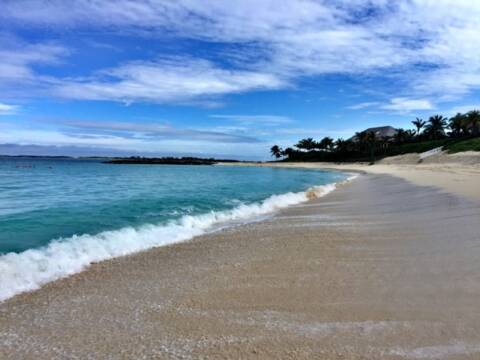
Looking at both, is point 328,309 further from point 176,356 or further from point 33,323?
point 33,323

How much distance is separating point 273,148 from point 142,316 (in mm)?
144693

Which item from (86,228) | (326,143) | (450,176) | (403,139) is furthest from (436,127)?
(86,228)

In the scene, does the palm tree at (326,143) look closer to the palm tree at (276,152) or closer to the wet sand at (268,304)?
the palm tree at (276,152)

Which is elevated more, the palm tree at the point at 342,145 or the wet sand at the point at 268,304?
the palm tree at the point at 342,145

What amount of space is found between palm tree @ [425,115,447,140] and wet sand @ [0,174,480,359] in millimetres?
96421

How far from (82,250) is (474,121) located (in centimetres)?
8279

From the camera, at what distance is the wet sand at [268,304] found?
11.1ft

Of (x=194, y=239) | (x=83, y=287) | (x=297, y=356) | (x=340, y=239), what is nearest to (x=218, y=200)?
(x=194, y=239)

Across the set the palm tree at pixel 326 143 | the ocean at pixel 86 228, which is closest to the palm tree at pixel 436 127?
the palm tree at pixel 326 143

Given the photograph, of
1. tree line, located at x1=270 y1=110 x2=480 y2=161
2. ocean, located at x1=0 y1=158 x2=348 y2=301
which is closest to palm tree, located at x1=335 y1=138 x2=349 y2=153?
tree line, located at x1=270 y1=110 x2=480 y2=161

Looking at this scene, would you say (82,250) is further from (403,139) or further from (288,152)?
(288,152)

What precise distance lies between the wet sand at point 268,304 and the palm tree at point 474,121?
77.6 meters

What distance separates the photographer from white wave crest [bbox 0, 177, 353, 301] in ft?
18.1

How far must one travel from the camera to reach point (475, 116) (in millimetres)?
72750
